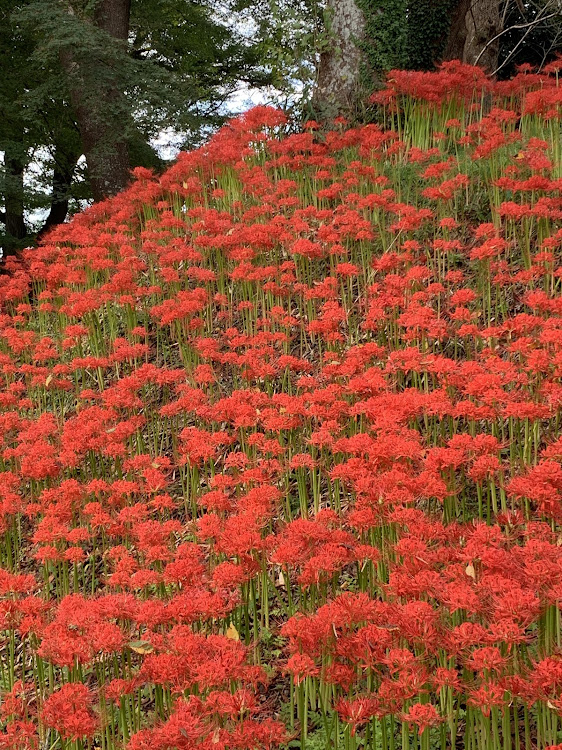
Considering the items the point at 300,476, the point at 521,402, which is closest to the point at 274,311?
the point at 300,476

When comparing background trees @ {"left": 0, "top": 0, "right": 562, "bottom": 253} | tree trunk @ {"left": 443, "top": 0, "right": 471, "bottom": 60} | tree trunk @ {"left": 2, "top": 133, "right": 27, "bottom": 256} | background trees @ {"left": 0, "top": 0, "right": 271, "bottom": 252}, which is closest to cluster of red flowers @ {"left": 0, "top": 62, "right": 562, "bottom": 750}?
background trees @ {"left": 0, "top": 0, "right": 562, "bottom": 253}

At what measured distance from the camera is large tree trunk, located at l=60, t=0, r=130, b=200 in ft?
35.1

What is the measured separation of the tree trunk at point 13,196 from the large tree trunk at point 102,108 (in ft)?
4.03

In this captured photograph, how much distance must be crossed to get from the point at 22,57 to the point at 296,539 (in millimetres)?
13660

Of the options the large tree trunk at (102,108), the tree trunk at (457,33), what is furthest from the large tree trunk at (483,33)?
the large tree trunk at (102,108)

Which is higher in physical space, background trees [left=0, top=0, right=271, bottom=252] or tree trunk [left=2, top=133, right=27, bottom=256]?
background trees [left=0, top=0, right=271, bottom=252]

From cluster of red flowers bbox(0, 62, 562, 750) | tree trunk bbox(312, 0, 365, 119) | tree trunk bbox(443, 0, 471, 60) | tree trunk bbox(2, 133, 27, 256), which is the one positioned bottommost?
cluster of red flowers bbox(0, 62, 562, 750)

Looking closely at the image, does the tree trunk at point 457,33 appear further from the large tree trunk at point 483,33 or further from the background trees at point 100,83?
the background trees at point 100,83

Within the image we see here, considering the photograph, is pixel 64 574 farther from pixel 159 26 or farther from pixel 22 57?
pixel 159 26

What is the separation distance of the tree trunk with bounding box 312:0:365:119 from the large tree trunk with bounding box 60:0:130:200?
117 inches

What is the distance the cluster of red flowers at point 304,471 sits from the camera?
8.31 ft

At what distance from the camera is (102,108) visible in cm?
1066

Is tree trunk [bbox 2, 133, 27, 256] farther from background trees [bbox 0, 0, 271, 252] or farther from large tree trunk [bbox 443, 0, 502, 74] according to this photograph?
large tree trunk [bbox 443, 0, 502, 74]

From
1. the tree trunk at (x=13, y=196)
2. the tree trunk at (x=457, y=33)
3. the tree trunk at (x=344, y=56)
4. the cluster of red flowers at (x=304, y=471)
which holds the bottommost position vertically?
the cluster of red flowers at (x=304, y=471)
